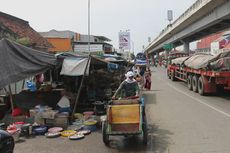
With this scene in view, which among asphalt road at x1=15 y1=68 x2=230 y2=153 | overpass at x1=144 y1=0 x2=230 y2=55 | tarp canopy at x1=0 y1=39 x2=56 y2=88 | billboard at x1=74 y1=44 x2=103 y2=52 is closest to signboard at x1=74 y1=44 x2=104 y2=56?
billboard at x1=74 y1=44 x2=103 y2=52

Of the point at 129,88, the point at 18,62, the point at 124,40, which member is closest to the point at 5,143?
the point at 129,88

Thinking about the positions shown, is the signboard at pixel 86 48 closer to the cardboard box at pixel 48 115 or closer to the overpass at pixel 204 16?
the overpass at pixel 204 16

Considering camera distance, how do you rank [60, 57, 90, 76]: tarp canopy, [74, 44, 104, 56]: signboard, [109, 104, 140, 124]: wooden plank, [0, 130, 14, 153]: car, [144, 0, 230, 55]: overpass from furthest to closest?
1. [74, 44, 104, 56]: signboard
2. [144, 0, 230, 55]: overpass
3. [60, 57, 90, 76]: tarp canopy
4. [109, 104, 140, 124]: wooden plank
5. [0, 130, 14, 153]: car

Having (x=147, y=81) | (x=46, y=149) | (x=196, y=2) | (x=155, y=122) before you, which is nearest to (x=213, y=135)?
(x=155, y=122)

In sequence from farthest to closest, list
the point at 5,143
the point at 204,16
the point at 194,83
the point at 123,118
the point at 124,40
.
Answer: the point at 204,16 < the point at 124,40 < the point at 194,83 < the point at 123,118 < the point at 5,143

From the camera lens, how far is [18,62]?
39.0 feet

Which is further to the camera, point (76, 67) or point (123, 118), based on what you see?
point (76, 67)

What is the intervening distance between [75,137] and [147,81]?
1332 centimetres

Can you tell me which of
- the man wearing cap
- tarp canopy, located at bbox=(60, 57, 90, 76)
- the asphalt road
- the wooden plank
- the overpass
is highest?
the overpass

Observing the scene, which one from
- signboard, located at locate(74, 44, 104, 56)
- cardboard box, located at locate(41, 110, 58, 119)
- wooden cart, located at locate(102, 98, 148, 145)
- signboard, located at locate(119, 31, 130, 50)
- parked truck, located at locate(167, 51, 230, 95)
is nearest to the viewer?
wooden cart, located at locate(102, 98, 148, 145)

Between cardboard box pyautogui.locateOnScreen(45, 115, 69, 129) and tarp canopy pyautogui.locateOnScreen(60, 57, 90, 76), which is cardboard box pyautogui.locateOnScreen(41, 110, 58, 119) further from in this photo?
tarp canopy pyautogui.locateOnScreen(60, 57, 90, 76)

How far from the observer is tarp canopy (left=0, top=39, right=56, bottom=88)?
11.2m

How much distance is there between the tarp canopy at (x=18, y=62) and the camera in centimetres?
1119

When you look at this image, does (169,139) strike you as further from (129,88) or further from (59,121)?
(59,121)
